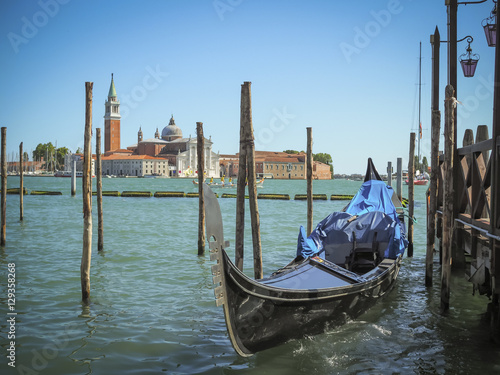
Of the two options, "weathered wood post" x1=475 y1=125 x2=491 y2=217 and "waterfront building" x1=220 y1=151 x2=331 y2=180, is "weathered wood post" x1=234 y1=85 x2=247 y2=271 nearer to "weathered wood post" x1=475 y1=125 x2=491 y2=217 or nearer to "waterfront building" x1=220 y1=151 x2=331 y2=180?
"weathered wood post" x1=475 y1=125 x2=491 y2=217

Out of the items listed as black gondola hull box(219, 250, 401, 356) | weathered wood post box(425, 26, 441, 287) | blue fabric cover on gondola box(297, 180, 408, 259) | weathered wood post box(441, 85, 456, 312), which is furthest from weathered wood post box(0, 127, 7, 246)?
weathered wood post box(441, 85, 456, 312)

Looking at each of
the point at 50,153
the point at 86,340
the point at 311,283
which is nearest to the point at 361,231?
the point at 311,283

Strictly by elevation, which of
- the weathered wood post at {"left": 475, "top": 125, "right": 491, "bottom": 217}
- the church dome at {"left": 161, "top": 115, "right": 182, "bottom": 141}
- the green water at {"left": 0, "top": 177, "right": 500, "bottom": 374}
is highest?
the church dome at {"left": 161, "top": 115, "right": 182, "bottom": 141}

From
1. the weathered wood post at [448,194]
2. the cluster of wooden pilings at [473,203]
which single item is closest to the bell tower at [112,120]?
the cluster of wooden pilings at [473,203]

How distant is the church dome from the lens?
92.8m

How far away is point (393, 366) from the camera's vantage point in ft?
12.5

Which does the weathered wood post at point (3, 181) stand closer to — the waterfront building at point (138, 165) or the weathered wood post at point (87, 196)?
the weathered wood post at point (87, 196)

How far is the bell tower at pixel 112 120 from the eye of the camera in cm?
9121

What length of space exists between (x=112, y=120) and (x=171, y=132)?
34.1 ft

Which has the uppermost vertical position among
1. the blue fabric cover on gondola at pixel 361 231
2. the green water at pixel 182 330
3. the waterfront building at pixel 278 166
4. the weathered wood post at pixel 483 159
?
the waterfront building at pixel 278 166

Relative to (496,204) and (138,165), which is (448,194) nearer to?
(496,204)

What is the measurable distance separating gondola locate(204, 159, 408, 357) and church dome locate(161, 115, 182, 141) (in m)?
88.1

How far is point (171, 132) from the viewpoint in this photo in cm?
9281

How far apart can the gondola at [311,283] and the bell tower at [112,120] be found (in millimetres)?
88986
